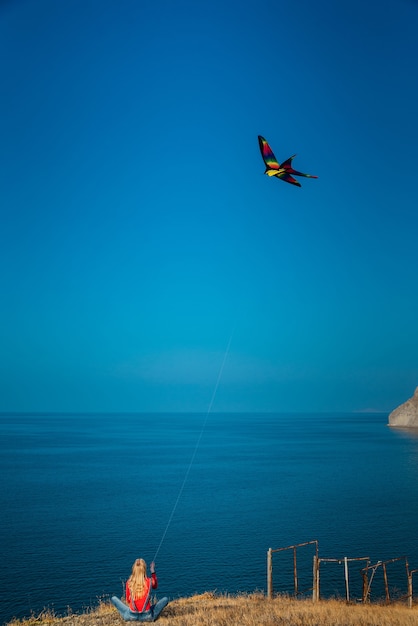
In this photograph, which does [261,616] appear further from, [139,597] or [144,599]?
[139,597]

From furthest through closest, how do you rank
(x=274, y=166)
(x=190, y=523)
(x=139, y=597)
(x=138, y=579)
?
(x=190, y=523) < (x=274, y=166) < (x=139, y=597) < (x=138, y=579)

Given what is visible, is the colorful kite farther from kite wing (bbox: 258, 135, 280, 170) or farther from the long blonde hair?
the long blonde hair

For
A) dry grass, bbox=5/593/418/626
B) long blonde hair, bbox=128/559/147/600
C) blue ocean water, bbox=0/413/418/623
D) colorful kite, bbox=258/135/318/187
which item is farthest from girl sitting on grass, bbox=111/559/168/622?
colorful kite, bbox=258/135/318/187

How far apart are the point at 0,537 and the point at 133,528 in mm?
10742

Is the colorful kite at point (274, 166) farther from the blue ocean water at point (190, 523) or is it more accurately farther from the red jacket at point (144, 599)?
the blue ocean water at point (190, 523)

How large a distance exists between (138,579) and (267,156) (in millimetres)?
15792

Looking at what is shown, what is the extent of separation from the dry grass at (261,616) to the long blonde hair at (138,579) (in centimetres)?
156

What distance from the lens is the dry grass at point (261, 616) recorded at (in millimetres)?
15594

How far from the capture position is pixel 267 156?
848 inches

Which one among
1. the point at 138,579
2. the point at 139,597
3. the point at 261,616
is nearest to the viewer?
the point at 138,579

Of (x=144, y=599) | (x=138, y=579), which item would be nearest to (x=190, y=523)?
(x=144, y=599)

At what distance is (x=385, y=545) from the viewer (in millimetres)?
40281

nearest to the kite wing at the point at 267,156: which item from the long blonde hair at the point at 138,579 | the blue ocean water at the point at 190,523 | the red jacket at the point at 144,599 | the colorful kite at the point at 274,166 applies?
the colorful kite at the point at 274,166

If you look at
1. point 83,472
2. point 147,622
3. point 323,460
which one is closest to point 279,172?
point 147,622
